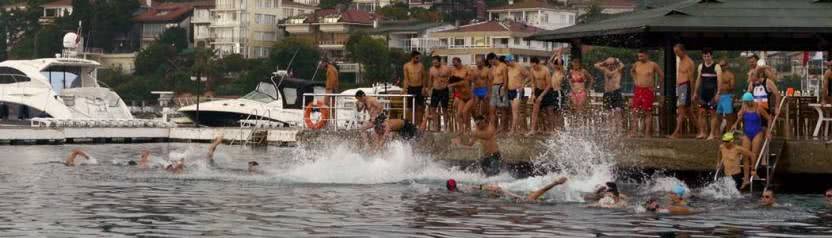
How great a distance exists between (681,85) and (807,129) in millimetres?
2410

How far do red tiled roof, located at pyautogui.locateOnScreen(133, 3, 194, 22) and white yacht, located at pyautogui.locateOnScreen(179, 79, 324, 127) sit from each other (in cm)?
6517

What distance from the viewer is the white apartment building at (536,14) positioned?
137 metres

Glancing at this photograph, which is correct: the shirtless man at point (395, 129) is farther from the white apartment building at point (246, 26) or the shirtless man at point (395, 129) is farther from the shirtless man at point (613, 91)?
the white apartment building at point (246, 26)

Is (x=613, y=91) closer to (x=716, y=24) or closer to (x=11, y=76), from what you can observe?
(x=716, y=24)

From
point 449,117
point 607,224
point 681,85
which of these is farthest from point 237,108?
point 607,224

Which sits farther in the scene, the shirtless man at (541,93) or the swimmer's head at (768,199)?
the shirtless man at (541,93)

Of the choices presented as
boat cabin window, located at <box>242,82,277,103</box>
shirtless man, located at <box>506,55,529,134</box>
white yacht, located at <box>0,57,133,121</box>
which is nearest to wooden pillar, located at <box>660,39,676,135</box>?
shirtless man, located at <box>506,55,529,134</box>

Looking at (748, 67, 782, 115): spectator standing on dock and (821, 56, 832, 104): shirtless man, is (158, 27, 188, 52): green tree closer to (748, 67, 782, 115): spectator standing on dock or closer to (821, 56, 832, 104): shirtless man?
(821, 56, 832, 104): shirtless man

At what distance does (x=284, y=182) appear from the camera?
101 ft

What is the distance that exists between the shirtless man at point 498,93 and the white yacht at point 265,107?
40417 millimetres

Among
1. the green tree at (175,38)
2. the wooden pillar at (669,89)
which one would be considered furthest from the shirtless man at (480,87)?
the green tree at (175,38)

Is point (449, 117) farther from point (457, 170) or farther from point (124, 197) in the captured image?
point (124, 197)

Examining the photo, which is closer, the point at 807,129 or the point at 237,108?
the point at 807,129

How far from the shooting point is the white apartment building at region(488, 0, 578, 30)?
13725 centimetres
